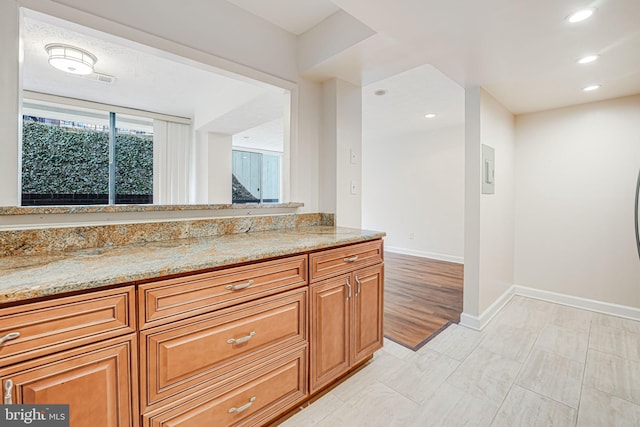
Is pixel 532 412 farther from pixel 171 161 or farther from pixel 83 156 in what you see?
pixel 83 156

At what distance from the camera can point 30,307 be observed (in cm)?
76

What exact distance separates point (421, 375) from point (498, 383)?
0.45m

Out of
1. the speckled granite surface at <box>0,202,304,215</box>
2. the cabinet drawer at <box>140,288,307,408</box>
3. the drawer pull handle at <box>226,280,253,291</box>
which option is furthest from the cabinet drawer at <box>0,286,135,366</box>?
the speckled granite surface at <box>0,202,304,215</box>

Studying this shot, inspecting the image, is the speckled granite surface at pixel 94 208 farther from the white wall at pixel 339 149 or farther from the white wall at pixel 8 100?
the white wall at pixel 339 149

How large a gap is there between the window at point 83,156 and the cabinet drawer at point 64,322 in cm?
416

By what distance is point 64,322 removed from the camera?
81 cm

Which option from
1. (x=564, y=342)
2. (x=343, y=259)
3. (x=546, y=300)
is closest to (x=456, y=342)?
(x=564, y=342)

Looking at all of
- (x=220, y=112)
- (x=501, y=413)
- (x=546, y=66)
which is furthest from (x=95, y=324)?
(x=220, y=112)

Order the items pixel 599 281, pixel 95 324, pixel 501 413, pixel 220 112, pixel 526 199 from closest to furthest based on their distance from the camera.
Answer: pixel 95 324 < pixel 501 413 < pixel 599 281 < pixel 526 199 < pixel 220 112

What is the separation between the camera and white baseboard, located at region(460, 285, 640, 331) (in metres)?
2.47

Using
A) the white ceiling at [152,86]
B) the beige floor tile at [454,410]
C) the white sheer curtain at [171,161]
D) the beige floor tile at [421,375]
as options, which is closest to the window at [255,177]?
the white sheer curtain at [171,161]

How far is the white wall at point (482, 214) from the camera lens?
8.04ft

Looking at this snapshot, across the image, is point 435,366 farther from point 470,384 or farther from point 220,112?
point 220,112

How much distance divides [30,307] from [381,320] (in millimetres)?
1706
